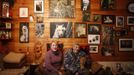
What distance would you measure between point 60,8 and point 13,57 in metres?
1.75

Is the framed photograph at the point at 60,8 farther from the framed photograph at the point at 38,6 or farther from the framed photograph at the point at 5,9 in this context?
the framed photograph at the point at 5,9

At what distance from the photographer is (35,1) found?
6.12 meters

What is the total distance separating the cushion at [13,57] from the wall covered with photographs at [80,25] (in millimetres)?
391

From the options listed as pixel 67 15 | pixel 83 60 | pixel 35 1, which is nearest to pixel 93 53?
pixel 83 60

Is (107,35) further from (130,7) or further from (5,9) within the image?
(5,9)

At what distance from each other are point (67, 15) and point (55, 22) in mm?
367

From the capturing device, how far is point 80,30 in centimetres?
620

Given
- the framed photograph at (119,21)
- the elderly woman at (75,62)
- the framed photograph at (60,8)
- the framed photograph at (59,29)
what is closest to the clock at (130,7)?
the framed photograph at (119,21)

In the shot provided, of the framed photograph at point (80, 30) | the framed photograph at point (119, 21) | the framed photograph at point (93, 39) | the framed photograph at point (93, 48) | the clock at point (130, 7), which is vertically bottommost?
the framed photograph at point (93, 48)

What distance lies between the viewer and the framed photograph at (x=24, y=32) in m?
6.11

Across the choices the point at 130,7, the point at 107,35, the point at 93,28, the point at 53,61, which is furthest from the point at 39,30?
the point at 130,7

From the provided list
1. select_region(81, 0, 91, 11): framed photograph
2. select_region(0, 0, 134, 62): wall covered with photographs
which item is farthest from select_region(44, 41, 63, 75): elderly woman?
select_region(81, 0, 91, 11): framed photograph

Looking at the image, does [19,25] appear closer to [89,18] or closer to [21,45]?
[21,45]

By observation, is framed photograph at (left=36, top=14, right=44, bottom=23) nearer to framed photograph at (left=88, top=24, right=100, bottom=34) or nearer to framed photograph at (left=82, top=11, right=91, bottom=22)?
framed photograph at (left=82, top=11, right=91, bottom=22)
